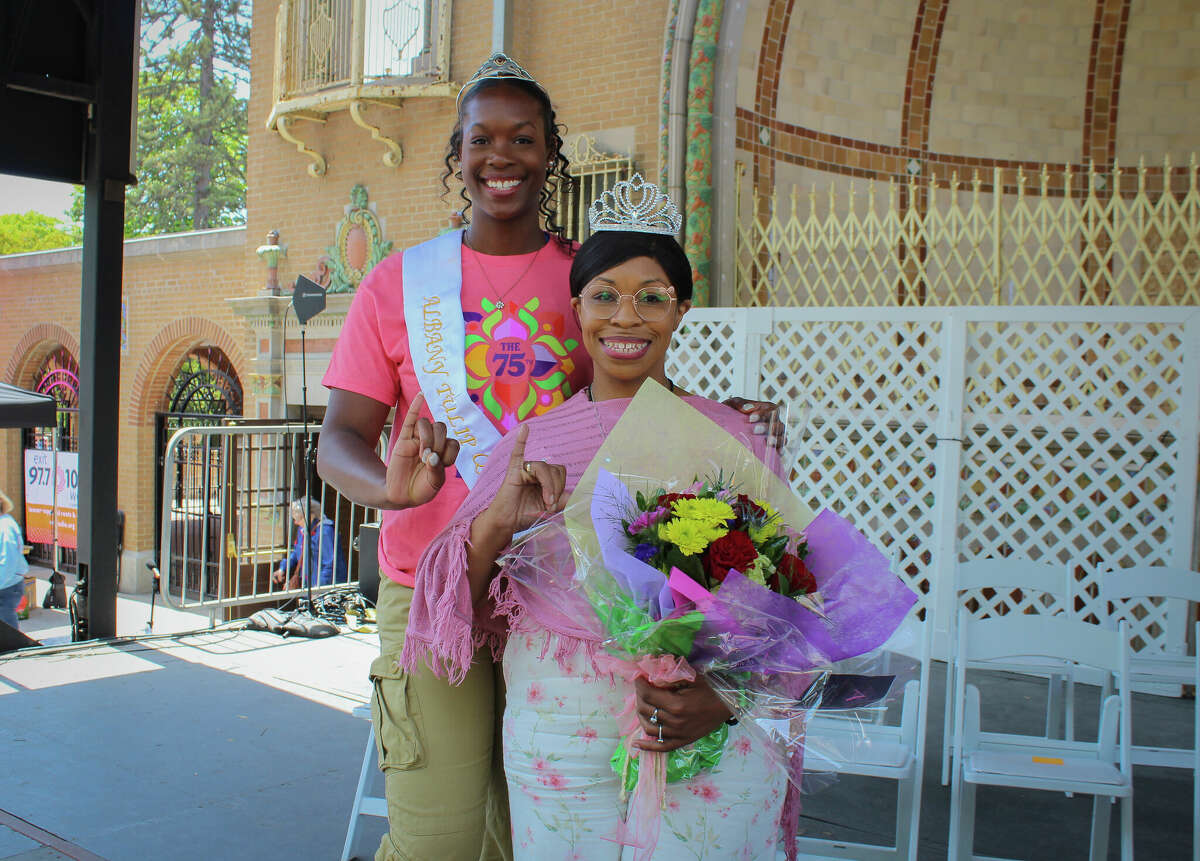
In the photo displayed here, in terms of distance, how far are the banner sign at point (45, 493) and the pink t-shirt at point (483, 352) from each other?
40.7 ft

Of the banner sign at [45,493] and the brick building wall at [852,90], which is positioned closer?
the brick building wall at [852,90]

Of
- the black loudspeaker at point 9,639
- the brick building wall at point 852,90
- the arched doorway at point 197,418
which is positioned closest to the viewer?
the black loudspeaker at point 9,639

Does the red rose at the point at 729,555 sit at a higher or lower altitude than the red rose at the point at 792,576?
higher

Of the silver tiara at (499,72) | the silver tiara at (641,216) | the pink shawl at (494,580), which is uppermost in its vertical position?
the silver tiara at (499,72)

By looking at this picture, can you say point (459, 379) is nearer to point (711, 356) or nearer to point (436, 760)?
point (436, 760)

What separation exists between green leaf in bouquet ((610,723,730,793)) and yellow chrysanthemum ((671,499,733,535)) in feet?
1.20

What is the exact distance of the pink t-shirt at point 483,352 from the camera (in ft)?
6.65

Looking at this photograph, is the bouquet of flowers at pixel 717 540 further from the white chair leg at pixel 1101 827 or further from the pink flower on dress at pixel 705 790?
the white chair leg at pixel 1101 827

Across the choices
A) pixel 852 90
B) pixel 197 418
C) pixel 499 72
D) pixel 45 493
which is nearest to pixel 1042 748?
pixel 499 72

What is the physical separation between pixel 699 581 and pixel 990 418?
16.0 feet

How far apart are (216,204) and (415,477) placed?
25.6 meters

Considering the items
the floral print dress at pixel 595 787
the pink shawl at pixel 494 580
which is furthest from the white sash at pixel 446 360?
the floral print dress at pixel 595 787

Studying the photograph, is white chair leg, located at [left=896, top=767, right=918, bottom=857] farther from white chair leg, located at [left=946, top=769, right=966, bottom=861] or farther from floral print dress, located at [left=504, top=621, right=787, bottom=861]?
floral print dress, located at [left=504, top=621, right=787, bottom=861]

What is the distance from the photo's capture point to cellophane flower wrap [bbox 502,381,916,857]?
145 centimetres
